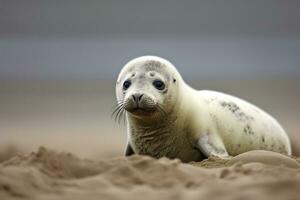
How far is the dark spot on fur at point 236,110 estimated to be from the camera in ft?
18.6

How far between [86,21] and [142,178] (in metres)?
13.2

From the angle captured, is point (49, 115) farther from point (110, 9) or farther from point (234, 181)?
point (234, 181)

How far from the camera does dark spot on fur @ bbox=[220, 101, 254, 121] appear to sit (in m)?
5.68

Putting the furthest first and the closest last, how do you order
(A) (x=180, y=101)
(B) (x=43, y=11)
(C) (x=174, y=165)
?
(B) (x=43, y=11), (A) (x=180, y=101), (C) (x=174, y=165)

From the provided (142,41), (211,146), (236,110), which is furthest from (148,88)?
(142,41)

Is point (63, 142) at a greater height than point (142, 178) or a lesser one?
greater

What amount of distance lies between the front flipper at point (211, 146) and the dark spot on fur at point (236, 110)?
46 centimetres

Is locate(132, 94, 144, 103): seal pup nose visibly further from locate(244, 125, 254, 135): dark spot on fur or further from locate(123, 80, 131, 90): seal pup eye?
locate(244, 125, 254, 135): dark spot on fur

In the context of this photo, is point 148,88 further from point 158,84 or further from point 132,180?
point 132,180

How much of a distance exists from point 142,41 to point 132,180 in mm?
13169

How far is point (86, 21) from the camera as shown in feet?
51.9

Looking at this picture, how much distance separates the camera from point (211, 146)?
5.11 meters

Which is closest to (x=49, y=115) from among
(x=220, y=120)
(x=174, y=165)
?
(x=220, y=120)

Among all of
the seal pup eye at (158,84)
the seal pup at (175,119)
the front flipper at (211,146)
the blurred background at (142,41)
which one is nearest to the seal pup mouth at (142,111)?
the seal pup at (175,119)
